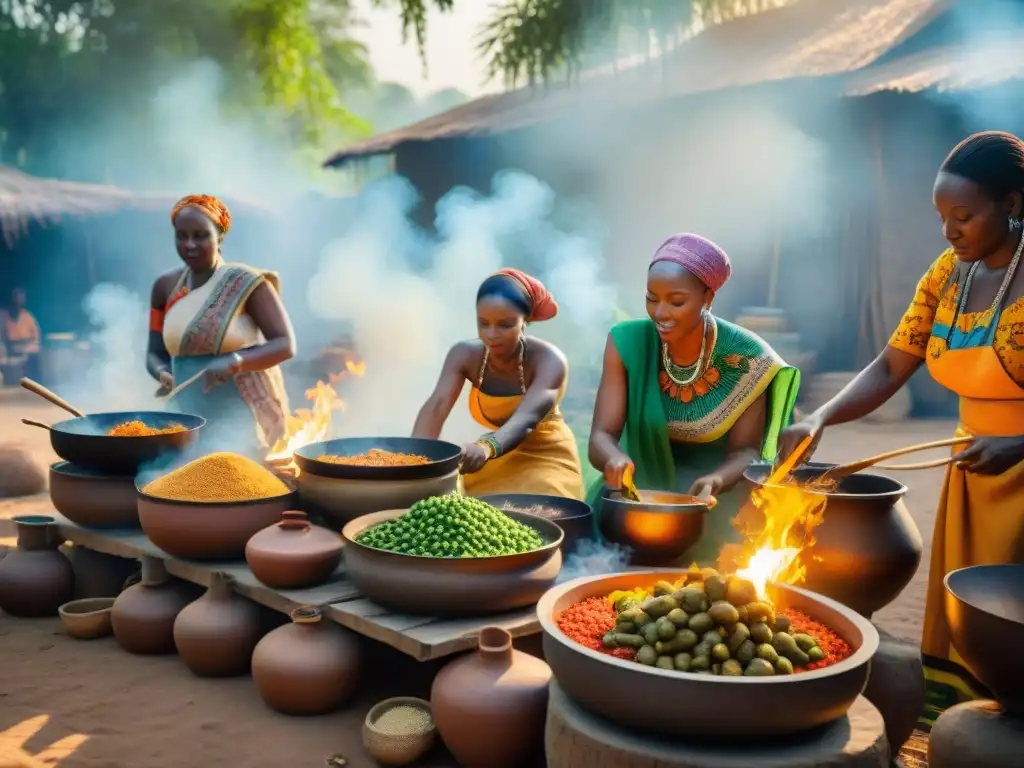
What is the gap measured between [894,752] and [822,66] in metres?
9.23

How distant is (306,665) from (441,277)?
11.4 meters

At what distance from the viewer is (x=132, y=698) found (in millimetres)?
3150

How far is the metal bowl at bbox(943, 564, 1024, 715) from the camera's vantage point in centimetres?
199

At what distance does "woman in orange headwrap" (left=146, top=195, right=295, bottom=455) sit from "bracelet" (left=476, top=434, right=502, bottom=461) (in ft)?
4.13

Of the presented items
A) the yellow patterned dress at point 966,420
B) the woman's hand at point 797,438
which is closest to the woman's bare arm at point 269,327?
the woman's hand at point 797,438

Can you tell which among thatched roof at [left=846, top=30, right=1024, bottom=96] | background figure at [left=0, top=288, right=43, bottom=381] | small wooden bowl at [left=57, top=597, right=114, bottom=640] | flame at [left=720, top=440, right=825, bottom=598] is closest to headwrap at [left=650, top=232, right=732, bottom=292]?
flame at [left=720, top=440, right=825, bottom=598]

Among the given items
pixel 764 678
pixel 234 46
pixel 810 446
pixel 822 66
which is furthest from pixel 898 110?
pixel 234 46

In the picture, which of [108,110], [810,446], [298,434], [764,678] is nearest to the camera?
[764,678]

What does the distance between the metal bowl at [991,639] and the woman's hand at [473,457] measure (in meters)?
1.88

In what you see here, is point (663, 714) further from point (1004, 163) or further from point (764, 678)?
point (1004, 163)

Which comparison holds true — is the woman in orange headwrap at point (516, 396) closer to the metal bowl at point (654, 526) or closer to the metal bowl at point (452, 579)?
the metal bowl at point (654, 526)

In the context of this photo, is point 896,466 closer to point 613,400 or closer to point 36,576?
point 613,400

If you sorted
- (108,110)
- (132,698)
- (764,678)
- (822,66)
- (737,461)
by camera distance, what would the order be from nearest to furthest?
(764,678) < (132,698) < (737,461) < (822,66) < (108,110)

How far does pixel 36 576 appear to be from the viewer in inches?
155
